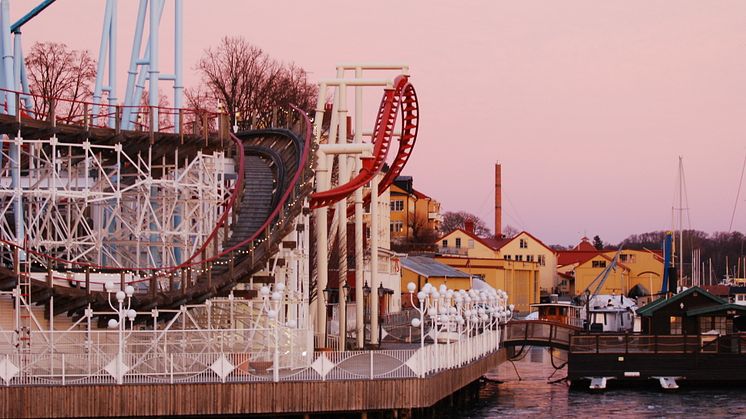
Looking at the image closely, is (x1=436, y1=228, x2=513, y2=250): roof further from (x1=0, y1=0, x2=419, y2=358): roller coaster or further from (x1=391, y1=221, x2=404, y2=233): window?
(x1=0, y1=0, x2=419, y2=358): roller coaster

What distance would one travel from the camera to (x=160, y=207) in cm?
5469

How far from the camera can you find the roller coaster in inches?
1885

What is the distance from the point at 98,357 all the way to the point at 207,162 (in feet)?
44.5

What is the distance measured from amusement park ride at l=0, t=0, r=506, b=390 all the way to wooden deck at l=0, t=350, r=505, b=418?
70 centimetres

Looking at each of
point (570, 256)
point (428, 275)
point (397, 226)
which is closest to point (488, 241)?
point (397, 226)

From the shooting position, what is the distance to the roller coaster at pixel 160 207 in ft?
157

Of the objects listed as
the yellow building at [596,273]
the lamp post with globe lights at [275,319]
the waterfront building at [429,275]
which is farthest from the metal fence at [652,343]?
the yellow building at [596,273]

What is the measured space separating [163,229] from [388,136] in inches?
557

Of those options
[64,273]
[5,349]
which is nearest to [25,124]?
[64,273]

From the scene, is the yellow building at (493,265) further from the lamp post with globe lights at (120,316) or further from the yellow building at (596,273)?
the lamp post with globe lights at (120,316)

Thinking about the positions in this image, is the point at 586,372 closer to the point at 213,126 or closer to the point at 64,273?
the point at 213,126

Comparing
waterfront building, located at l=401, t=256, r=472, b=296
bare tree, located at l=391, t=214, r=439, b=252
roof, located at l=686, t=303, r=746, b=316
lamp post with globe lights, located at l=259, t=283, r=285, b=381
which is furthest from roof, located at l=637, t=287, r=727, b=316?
bare tree, located at l=391, t=214, r=439, b=252

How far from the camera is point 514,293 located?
484 ft

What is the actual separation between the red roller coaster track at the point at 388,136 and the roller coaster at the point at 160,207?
0.17 meters
